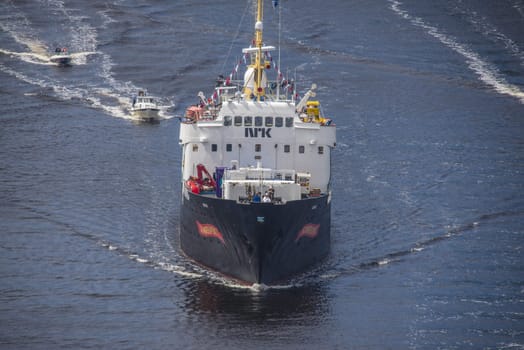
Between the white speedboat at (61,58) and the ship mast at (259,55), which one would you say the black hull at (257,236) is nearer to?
the ship mast at (259,55)

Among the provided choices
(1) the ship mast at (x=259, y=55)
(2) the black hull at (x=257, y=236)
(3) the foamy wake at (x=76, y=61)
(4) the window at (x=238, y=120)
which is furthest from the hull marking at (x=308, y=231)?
Answer: (3) the foamy wake at (x=76, y=61)

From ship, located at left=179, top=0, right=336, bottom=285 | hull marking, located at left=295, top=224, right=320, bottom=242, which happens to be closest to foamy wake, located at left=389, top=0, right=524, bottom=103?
ship, located at left=179, top=0, right=336, bottom=285

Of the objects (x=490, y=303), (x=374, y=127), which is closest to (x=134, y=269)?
(x=490, y=303)

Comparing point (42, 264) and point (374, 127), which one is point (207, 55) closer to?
point (374, 127)

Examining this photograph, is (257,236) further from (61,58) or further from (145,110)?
(61,58)

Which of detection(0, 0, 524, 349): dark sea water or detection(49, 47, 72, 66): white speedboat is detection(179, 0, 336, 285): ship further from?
detection(49, 47, 72, 66): white speedboat

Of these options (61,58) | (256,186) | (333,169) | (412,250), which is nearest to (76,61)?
(61,58)
